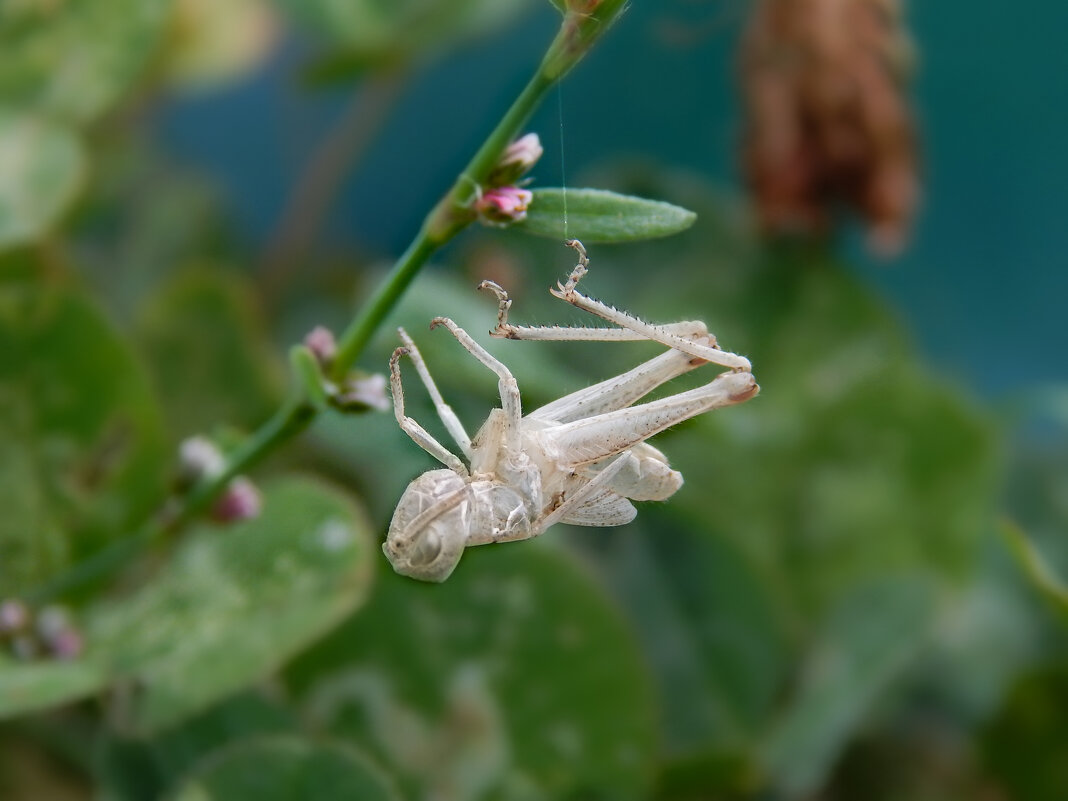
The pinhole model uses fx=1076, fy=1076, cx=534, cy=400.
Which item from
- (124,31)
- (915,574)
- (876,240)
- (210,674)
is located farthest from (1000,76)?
(210,674)

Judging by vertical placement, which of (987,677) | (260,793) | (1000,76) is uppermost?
(1000,76)

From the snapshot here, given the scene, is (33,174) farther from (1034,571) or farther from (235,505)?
(1034,571)

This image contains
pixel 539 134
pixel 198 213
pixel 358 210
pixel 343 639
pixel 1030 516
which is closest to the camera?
pixel 539 134

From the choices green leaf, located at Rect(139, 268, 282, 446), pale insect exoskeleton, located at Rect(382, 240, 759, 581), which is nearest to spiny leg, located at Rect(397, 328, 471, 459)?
pale insect exoskeleton, located at Rect(382, 240, 759, 581)

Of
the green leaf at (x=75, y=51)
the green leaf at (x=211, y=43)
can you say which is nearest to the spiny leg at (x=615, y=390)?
the green leaf at (x=75, y=51)

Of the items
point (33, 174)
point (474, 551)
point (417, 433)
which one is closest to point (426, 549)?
point (417, 433)

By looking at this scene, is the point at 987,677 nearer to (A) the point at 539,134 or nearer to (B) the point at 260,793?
(B) the point at 260,793
